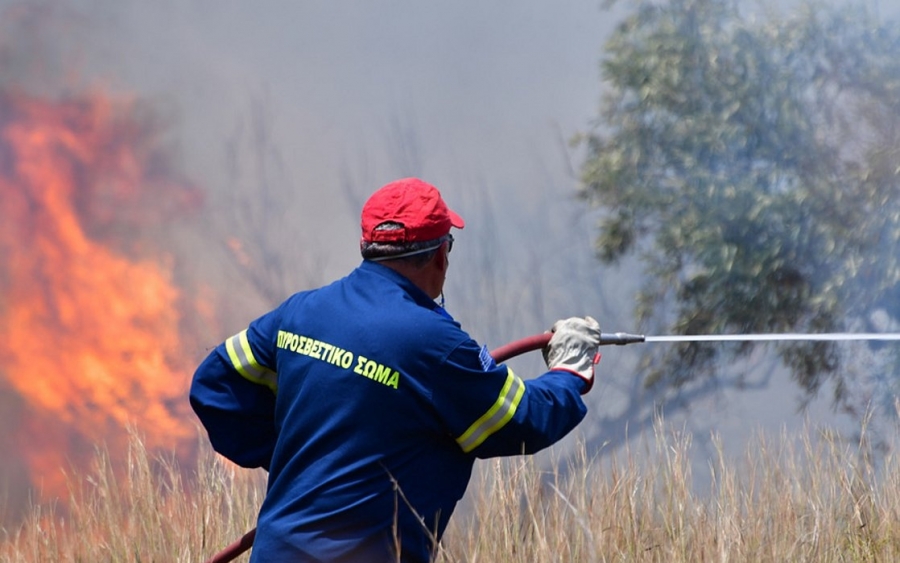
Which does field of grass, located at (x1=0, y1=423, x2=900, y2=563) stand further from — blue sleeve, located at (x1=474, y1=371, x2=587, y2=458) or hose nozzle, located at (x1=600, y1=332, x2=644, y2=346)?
hose nozzle, located at (x1=600, y1=332, x2=644, y2=346)

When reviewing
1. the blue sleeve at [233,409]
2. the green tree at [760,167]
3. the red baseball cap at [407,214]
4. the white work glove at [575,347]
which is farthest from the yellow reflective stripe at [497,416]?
the green tree at [760,167]

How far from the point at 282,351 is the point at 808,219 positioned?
27.7 feet

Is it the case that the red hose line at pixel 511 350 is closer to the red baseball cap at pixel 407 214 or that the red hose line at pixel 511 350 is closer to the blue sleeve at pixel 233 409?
the blue sleeve at pixel 233 409

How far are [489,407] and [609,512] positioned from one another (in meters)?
1.33

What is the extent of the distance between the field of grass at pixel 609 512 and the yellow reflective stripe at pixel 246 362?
0.77m

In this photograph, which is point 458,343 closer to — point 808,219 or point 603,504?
point 603,504

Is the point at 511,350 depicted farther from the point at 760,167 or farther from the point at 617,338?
the point at 760,167

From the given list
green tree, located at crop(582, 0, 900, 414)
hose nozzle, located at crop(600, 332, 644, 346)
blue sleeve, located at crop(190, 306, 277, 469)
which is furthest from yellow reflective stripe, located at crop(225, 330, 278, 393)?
green tree, located at crop(582, 0, 900, 414)

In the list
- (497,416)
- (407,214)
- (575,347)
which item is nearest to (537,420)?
(497,416)

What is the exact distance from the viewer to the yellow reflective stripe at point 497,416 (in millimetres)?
2719

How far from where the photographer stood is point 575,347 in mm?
3043

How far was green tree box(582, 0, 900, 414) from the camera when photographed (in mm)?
10094

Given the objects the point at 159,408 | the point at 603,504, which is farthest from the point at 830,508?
the point at 159,408

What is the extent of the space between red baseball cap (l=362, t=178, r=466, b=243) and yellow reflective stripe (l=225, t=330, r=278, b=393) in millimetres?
474
